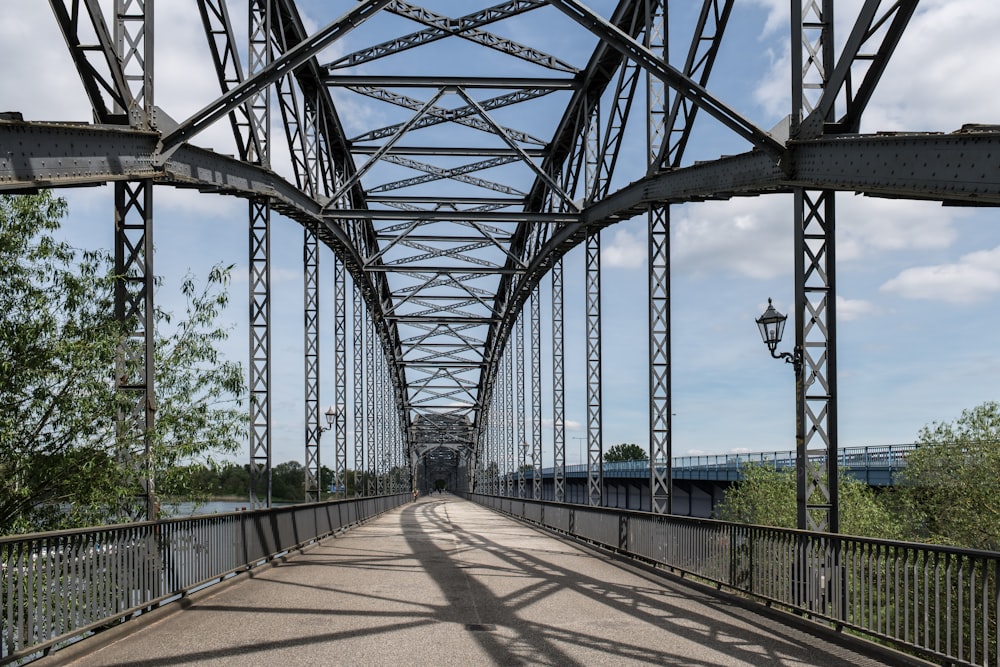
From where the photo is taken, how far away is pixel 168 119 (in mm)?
13883

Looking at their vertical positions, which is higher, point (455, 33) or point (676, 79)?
point (455, 33)

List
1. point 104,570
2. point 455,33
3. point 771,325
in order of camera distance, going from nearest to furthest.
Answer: point 104,570 → point 771,325 → point 455,33

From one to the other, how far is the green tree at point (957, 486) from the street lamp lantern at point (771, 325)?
21527 mm

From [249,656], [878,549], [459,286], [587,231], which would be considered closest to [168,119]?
[249,656]

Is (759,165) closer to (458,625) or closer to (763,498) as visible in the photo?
(458,625)

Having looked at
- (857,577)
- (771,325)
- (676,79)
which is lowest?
(857,577)

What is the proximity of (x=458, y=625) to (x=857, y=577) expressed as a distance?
4119 millimetres

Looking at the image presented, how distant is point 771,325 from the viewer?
14.4 metres

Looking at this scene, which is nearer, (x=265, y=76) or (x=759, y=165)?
(x=759, y=165)

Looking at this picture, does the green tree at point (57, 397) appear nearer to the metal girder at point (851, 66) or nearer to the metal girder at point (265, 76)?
the metal girder at point (265, 76)

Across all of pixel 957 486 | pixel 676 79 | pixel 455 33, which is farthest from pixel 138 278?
pixel 957 486

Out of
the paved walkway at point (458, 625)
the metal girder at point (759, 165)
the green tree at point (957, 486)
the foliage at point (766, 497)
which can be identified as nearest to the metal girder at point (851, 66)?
the metal girder at point (759, 165)

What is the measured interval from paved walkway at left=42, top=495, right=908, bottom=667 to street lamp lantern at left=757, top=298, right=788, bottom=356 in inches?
148

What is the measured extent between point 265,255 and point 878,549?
47.3 feet
